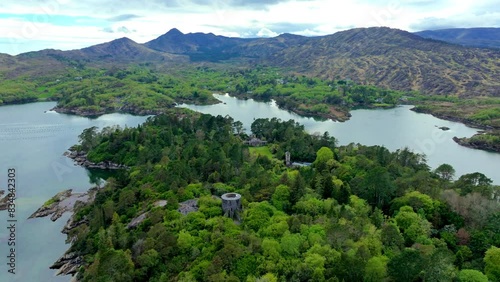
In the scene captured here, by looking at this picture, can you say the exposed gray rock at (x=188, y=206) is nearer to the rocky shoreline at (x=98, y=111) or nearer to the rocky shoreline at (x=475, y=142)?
the rocky shoreline at (x=475, y=142)

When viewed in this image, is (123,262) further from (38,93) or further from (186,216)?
(38,93)

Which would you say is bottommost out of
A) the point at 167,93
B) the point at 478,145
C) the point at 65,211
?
the point at 478,145

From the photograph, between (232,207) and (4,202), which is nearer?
(232,207)

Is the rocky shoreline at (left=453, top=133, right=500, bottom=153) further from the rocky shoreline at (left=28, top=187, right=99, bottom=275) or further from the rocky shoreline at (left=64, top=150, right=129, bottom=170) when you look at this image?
the rocky shoreline at (left=28, top=187, right=99, bottom=275)

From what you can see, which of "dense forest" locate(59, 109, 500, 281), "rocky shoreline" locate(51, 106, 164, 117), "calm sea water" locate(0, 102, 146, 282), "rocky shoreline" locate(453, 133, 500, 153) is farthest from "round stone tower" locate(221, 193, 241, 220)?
"rocky shoreline" locate(51, 106, 164, 117)

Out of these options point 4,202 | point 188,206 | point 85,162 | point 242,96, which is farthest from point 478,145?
point 242,96

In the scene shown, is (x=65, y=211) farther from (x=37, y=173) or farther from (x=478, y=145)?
(x=478, y=145)
